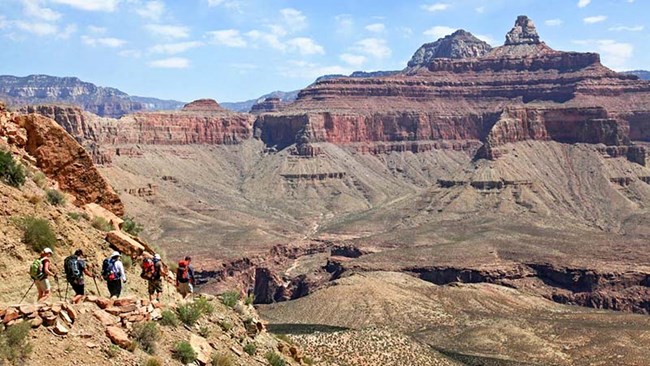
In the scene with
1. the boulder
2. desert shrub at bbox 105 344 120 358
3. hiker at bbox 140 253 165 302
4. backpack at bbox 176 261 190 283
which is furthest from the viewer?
backpack at bbox 176 261 190 283

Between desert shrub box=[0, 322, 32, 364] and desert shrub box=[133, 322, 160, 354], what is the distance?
310 cm

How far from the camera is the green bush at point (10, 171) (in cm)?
2189

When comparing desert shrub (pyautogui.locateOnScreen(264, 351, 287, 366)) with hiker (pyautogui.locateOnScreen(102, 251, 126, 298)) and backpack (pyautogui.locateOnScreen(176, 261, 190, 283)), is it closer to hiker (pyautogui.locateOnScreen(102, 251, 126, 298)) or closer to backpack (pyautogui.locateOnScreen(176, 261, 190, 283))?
backpack (pyautogui.locateOnScreen(176, 261, 190, 283))

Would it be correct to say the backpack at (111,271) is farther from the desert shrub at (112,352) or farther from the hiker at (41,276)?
the desert shrub at (112,352)

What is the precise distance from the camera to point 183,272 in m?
22.5

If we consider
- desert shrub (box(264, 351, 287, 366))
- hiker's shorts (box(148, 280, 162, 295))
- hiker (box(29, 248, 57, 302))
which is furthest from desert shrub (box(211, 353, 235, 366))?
hiker (box(29, 248, 57, 302))

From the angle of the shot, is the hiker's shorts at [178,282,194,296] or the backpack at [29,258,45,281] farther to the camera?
the hiker's shorts at [178,282,194,296]

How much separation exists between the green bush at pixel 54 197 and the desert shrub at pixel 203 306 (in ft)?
17.6

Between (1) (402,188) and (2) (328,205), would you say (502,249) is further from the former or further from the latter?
(1) (402,188)

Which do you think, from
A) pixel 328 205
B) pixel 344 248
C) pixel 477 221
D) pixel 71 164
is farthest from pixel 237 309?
pixel 328 205

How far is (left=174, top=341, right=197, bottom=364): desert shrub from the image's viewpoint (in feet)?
58.4

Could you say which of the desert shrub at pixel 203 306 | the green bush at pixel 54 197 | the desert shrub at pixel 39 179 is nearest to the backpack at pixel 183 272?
the desert shrub at pixel 203 306

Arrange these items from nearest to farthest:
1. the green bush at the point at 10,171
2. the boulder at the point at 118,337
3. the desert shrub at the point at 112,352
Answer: the desert shrub at the point at 112,352, the boulder at the point at 118,337, the green bush at the point at 10,171

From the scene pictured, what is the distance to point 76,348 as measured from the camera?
1545cm
